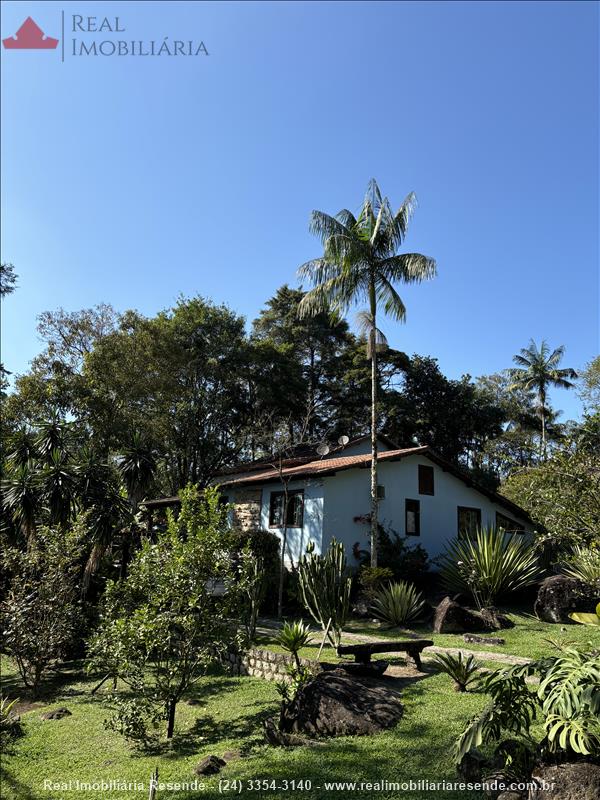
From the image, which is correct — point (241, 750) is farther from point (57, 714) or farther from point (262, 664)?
point (57, 714)

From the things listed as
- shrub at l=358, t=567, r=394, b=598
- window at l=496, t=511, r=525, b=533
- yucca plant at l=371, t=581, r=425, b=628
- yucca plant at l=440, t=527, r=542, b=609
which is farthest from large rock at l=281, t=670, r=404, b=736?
window at l=496, t=511, r=525, b=533

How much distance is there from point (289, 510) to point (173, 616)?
12505mm

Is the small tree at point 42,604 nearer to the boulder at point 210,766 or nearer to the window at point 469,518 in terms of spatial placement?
the boulder at point 210,766

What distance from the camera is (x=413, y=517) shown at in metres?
21.1

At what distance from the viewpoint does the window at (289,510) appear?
19.8m

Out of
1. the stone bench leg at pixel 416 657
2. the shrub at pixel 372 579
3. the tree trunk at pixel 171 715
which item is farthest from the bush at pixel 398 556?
the tree trunk at pixel 171 715

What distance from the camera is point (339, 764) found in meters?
5.91

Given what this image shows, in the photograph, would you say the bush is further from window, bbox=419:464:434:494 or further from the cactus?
the cactus

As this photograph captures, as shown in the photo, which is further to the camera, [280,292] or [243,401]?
[280,292]

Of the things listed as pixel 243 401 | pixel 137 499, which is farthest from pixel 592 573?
pixel 243 401

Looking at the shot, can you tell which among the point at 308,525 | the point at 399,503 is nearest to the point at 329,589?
the point at 308,525

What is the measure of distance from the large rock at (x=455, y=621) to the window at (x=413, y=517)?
23.1ft

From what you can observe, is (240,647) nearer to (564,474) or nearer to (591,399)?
(564,474)

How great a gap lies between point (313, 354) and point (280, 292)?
208 inches
